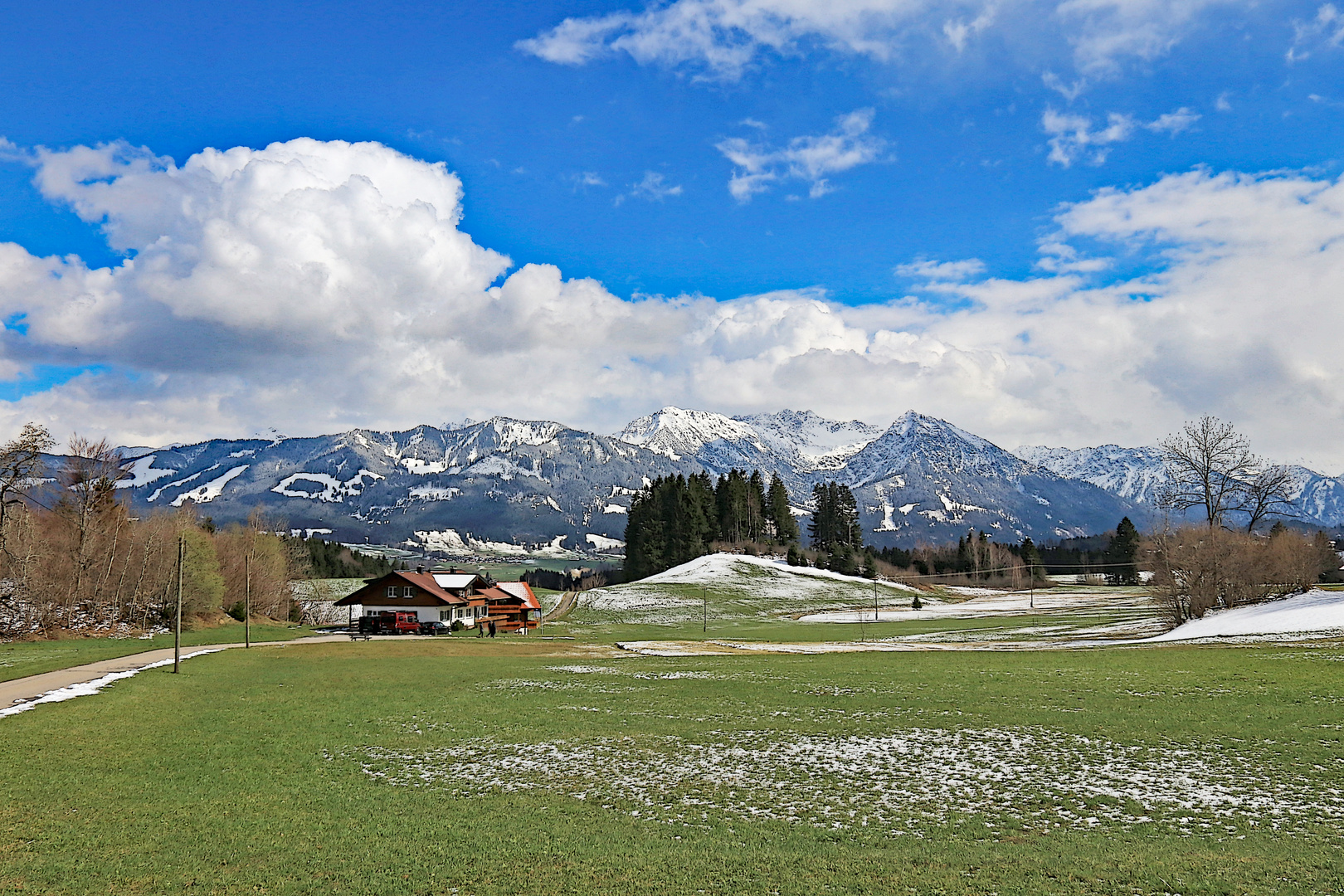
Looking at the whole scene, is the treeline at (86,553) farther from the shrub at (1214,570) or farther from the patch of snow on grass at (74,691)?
the shrub at (1214,570)

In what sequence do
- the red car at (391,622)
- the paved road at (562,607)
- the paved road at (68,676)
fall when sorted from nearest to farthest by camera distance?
the paved road at (68,676), the red car at (391,622), the paved road at (562,607)

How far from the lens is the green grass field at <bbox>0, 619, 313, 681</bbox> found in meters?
39.6

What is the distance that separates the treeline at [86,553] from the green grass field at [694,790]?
146ft

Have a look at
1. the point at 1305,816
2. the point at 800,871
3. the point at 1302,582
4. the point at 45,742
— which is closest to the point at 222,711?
the point at 45,742

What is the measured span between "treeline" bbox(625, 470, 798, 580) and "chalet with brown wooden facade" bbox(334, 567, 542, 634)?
50.8 meters

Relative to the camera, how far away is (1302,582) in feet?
251

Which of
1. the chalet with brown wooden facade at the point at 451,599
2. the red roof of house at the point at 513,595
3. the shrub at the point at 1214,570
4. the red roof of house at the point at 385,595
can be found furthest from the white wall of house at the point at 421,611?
the shrub at the point at 1214,570

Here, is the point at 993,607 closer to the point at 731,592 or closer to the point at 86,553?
the point at 731,592

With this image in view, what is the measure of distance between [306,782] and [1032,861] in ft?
46.4

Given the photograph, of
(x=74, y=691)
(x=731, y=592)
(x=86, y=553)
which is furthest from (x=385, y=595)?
(x=74, y=691)

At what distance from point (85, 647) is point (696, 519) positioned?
12343 centimetres

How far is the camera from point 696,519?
168625 millimetres

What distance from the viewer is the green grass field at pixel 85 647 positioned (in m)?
39.6

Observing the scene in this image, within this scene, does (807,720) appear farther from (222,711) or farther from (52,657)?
(52,657)
